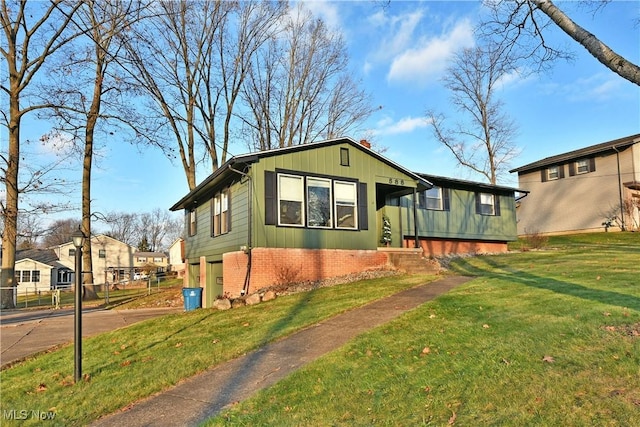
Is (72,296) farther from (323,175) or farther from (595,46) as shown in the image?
(595,46)

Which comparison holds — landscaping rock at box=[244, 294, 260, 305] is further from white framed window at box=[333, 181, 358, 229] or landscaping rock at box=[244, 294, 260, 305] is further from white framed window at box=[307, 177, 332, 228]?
white framed window at box=[333, 181, 358, 229]

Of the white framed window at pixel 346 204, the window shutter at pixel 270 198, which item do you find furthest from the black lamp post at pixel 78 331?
the white framed window at pixel 346 204

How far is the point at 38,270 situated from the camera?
160 ft

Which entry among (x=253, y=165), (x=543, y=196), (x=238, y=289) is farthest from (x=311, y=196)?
(x=543, y=196)

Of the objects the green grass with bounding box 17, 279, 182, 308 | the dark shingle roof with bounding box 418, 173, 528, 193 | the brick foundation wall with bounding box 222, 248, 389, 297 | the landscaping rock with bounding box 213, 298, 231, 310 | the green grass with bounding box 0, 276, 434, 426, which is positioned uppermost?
the dark shingle roof with bounding box 418, 173, 528, 193

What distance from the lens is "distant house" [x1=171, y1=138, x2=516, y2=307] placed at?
12.4m

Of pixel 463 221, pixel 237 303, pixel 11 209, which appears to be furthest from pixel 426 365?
pixel 11 209

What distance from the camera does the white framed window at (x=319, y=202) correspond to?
13273 mm

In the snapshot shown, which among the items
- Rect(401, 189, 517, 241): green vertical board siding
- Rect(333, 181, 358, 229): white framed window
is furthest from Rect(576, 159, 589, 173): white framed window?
Rect(333, 181, 358, 229): white framed window

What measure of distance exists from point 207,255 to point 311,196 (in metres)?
5.83

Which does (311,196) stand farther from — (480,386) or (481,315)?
(480,386)

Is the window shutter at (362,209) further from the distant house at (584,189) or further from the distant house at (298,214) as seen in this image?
the distant house at (584,189)

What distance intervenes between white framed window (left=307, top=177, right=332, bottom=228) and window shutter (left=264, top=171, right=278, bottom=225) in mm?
1156
